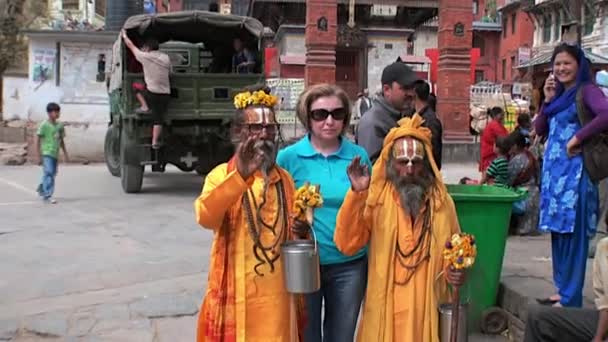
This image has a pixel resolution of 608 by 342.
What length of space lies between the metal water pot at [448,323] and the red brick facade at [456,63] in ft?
52.0

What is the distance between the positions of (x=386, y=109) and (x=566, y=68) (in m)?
1.07

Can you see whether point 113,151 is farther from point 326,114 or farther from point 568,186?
point 326,114

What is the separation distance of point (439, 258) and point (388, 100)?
1378 millimetres

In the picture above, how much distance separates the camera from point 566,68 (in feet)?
13.3

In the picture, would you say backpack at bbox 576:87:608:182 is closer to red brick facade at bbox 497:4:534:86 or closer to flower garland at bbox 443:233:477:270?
flower garland at bbox 443:233:477:270

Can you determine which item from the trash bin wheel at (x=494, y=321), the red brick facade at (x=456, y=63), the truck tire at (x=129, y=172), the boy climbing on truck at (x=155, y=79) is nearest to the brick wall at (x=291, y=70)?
the red brick facade at (x=456, y=63)

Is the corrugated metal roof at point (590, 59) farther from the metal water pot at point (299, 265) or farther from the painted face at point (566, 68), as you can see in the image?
the metal water pot at point (299, 265)

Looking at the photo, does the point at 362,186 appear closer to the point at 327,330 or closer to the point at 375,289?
the point at 375,289

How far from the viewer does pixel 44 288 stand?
245 inches

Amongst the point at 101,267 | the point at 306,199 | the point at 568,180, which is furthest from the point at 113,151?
the point at 306,199

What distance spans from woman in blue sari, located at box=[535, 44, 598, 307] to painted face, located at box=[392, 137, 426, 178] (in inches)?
49.3

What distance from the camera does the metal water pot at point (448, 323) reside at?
10.2 ft

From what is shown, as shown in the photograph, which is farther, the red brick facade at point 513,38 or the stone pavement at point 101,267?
the red brick facade at point 513,38

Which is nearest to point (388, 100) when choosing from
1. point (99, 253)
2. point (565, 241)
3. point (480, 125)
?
point (565, 241)
